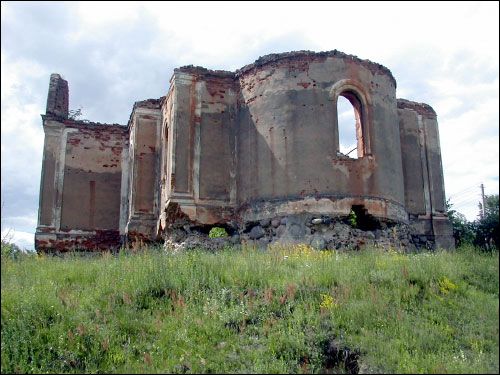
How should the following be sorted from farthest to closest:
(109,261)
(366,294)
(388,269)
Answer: (109,261) < (388,269) < (366,294)

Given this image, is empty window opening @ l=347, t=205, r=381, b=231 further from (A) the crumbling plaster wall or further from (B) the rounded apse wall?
(A) the crumbling plaster wall

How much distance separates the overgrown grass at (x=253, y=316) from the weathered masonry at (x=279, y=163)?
15.3 feet

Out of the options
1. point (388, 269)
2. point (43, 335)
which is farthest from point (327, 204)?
point (43, 335)

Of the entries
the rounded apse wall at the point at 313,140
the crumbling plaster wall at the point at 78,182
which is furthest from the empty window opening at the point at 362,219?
the crumbling plaster wall at the point at 78,182

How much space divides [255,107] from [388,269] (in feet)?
25.3

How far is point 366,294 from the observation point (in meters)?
8.42

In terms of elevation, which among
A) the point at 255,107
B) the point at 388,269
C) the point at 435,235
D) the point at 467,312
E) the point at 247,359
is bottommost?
the point at 247,359

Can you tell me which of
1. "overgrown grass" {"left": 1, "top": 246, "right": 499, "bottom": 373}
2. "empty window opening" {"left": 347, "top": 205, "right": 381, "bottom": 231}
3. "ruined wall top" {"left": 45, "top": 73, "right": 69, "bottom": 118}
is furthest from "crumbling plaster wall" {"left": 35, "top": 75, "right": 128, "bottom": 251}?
"overgrown grass" {"left": 1, "top": 246, "right": 499, "bottom": 373}

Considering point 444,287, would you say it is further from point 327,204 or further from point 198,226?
point 198,226

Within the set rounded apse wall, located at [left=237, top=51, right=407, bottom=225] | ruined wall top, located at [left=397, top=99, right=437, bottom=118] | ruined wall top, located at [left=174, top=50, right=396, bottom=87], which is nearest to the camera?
rounded apse wall, located at [left=237, top=51, right=407, bottom=225]

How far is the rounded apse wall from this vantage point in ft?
48.4

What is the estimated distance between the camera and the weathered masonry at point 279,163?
48.6 feet

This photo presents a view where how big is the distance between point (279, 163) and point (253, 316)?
7.50 meters

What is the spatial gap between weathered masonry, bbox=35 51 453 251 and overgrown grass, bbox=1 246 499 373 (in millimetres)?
4651
